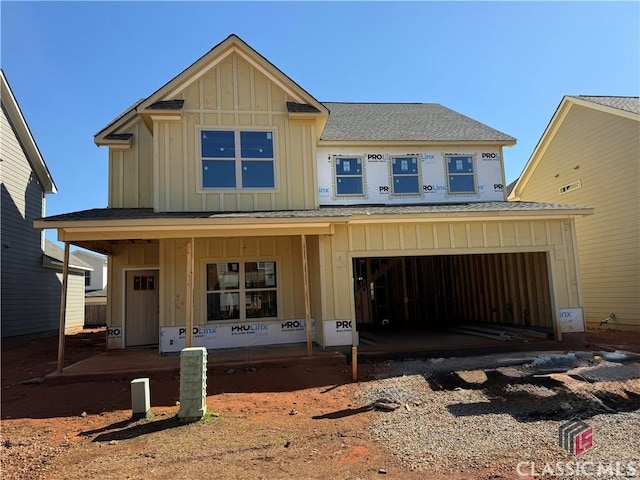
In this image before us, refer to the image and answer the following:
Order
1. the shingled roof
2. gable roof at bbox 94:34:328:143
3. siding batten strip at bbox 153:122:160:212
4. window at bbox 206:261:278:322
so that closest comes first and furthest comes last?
siding batten strip at bbox 153:122:160:212
gable roof at bbox 94:34:328:143
window at bbox 206:261:278:322
the shingled roof

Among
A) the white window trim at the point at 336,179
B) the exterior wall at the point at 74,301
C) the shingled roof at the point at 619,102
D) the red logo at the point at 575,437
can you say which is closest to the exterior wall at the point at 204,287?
the white window trim at the point at 336,179

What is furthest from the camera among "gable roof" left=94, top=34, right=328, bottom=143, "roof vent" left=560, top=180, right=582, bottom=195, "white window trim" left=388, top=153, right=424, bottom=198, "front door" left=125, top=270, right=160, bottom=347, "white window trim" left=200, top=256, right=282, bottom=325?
"roof vent" left=560, top=180, right=582, bottom=195

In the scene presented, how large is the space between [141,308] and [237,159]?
5.27 m

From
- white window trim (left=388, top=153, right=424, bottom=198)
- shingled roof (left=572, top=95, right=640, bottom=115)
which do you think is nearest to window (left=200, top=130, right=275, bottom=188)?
white window trim (left=388, top=153, right=424, bottom=198)

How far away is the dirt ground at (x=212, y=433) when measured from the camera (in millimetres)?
4660

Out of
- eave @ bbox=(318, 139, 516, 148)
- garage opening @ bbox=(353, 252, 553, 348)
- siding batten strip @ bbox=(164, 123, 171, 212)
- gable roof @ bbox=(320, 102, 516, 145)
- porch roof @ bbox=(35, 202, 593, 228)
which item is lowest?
garage opening @ bbox=(353, 252, 553, 348)

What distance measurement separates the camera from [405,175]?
13.3m

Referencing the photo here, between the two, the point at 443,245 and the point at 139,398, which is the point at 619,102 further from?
the point at 139,398

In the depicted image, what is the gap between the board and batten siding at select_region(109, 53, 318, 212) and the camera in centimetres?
1107

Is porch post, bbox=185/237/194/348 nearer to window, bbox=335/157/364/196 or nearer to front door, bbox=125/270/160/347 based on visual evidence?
front door, bbox=125/270/160/347

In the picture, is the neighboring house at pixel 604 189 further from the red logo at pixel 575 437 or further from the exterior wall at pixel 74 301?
the exterior wall at pixel 74 301

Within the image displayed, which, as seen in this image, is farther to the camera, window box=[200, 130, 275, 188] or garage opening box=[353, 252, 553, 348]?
garage opening box=[353, 252, 553, 348]

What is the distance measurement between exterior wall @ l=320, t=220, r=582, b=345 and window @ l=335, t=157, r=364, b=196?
7.63 feet

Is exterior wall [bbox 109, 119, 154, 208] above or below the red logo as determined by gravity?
above
